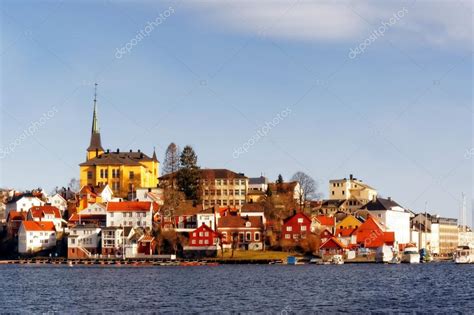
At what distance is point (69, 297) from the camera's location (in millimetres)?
63219

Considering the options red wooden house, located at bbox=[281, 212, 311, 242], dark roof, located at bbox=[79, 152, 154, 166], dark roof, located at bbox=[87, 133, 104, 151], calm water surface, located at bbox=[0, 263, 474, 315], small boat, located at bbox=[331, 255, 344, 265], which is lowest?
small boat, located at bbox=[331, 255, 344, 265]

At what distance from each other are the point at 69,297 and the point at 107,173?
96845mm

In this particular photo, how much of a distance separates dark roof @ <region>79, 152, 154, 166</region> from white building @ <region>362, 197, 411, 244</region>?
42823 millimetres

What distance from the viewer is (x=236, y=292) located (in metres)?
67.4

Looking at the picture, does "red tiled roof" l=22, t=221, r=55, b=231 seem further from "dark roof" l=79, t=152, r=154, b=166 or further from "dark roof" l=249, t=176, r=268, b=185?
"dark roof" l=249, t=176, r=268, b=185

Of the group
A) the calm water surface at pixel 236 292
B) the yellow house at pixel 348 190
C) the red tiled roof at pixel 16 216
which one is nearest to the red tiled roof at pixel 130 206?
the red tiled roof at pixel 16 216

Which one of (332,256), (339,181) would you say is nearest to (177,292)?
(332,256)

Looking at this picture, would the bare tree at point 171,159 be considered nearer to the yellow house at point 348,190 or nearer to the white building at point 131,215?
the white building at point 131,215

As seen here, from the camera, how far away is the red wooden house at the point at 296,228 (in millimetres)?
127688

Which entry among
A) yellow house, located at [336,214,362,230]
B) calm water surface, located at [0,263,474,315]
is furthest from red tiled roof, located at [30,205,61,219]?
yellow house, located at [336,214,362,230]

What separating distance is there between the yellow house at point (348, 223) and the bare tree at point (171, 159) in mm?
30367

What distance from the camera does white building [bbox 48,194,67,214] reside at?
148 meters

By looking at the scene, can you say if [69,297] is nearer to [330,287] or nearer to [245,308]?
[245,308]

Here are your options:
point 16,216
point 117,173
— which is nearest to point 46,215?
point 16,216
